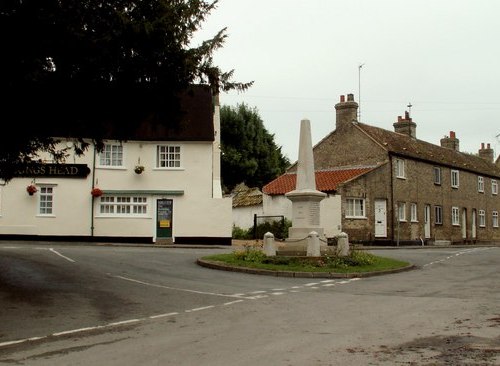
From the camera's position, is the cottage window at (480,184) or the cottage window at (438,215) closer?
the cottage window at (438,215)

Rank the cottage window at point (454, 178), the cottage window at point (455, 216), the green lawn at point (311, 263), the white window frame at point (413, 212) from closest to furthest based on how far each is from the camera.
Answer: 1. the green lawn at point (311, 263)
2. the white window frame at point (413, 212)
3. the cottage window at point (455, 216)
4. the cottage window at point (454, 178)


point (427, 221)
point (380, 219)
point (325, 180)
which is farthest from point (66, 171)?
point (427, 221)

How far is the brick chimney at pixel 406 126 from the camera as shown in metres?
46.6

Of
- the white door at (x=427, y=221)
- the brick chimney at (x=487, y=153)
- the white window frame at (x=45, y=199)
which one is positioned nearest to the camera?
the white window frame at (x=45, y=199)

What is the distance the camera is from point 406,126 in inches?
1837

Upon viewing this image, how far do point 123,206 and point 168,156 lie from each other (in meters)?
3.89

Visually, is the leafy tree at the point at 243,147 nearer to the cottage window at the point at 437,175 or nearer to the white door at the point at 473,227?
the cottage window at the point at 437,175

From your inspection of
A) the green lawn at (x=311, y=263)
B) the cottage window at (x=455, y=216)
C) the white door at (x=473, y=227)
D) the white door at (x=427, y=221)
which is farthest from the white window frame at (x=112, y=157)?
the white door at (x=473, y=227)

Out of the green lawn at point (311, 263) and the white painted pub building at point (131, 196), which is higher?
the white painted pub building at point (131, 196)

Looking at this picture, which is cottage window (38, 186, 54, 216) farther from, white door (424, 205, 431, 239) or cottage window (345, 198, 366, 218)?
white door (424, 205, 431, 239)

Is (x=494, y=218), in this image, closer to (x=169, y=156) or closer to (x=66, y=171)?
(x=169, y=156)

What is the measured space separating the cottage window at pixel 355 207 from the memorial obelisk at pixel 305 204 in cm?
1556

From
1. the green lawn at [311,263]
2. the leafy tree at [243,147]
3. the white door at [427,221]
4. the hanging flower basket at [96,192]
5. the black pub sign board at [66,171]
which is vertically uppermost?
the leafy tree at [243,147]

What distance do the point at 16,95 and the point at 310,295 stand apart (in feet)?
25.7
